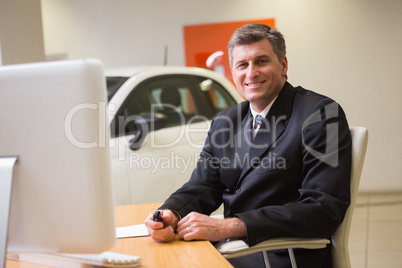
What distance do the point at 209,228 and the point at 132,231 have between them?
0.89 feet

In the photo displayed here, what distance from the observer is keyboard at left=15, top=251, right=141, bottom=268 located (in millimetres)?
1245

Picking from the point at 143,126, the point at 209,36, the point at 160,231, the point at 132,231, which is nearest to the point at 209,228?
the point at 160,231

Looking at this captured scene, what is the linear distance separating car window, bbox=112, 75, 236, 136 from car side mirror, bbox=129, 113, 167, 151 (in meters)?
0.07

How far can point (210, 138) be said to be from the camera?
81.6 inches

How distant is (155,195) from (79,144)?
2496 mm

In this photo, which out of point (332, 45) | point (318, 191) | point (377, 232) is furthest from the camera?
point (332, 45)

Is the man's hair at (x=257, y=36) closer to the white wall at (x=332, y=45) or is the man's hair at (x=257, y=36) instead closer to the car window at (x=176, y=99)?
the car window at (x=176, y=99)

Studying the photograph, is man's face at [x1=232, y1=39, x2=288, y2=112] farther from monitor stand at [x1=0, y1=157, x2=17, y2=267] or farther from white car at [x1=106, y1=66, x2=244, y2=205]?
white car at [x1=106, y1=66, x2=244, y2=205]

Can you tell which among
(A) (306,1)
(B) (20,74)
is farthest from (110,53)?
(B) (20,74)

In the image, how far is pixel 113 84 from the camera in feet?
11.8

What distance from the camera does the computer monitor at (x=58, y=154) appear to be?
1.00 m

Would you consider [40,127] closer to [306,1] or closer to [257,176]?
[257,176]

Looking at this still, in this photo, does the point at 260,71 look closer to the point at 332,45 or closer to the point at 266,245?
the point at 266,245

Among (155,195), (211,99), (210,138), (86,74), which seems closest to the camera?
(86,74)
